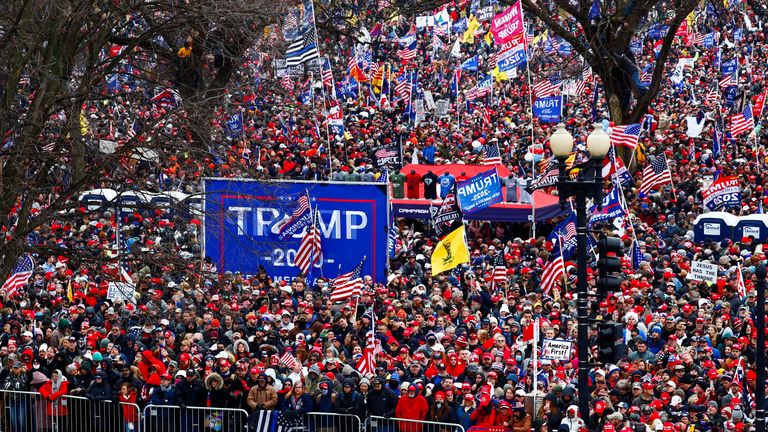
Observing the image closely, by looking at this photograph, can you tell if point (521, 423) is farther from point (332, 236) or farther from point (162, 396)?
point (332, 236)

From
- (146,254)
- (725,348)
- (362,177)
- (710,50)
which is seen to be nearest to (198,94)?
(146,254)

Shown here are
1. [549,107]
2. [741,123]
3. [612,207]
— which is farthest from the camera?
[549,107]

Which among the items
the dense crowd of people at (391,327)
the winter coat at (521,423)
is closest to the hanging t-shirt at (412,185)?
the dense crowd of people at (391,327)

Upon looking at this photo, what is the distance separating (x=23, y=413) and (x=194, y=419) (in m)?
2.44

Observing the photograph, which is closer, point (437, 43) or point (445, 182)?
point (445, 182)

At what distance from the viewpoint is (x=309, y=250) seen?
2552cm

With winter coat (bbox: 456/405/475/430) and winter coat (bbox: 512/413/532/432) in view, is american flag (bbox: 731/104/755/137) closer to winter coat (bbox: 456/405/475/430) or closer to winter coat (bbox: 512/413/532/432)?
winter coat (bbox: 456/405/475/430)

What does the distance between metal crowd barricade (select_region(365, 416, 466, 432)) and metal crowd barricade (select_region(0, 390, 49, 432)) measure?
439 centimetres

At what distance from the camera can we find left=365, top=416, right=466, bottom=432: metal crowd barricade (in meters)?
17.5

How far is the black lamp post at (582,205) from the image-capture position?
15.7 meters

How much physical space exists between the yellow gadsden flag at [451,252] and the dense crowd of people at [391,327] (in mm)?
475

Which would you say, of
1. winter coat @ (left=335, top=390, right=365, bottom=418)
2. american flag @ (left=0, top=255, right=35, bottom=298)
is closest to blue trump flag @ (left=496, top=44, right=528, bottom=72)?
american flag @ (left=0, top=255, right=35, bottom=298)

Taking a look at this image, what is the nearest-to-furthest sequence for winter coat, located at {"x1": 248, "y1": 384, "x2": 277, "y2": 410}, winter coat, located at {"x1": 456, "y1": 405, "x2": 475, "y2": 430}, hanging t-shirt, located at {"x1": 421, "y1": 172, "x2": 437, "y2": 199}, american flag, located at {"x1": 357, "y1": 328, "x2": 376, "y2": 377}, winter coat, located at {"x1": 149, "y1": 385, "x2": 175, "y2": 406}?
winter coat, located at {"x1": 456, "y1": 405, "x2": 475, "y2": 430}
winter coat, located at {"x1": 248, "y1": 384, "x2": 277, "y2": 410}
winter coat, located at {"x1": 149, "y1": 385, "x2": 175, "y2": 406}
american flag, located at {"x1": 357, "y1": 328, "x2": 376, "y2": 377}
hanging t-shirt, located at {"x1": 421, "y1": 172, "x2": 437, "y2": 199}

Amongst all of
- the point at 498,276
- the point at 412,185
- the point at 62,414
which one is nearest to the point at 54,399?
the point at 62,414
